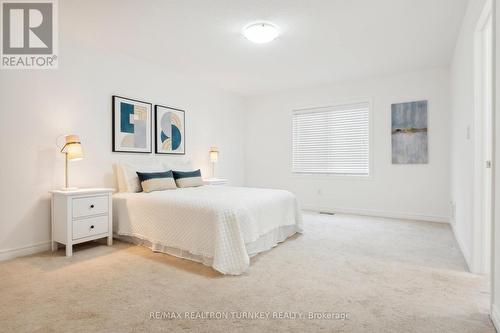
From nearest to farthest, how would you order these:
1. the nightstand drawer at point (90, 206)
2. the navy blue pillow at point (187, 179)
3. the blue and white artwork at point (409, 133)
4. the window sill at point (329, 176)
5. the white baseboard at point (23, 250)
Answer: the white baseboard at point (23, 250) < the nightstand drawer at point (90, 206) < the navy blue pillow at point (187, 179) < the blue and white artwork at point (409, 133) < the window sill at point (329, 176)

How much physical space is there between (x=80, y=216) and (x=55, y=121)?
1.16 m

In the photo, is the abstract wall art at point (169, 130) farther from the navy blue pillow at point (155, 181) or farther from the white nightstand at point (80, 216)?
the white nightstand at point (80, 216)

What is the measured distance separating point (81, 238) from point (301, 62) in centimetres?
370

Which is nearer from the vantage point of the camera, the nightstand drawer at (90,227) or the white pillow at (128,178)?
the nightstand drawer at (90,227)

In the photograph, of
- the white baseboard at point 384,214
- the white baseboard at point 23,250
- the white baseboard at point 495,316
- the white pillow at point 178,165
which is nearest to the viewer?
the white baseboard at point 495,316

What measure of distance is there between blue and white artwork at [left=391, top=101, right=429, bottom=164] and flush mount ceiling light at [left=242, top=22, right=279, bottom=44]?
9.14 ft

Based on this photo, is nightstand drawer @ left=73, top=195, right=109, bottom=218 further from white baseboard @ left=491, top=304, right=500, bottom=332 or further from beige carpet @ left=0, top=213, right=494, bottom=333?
white baseboard @ left=491, top=304, right=500, bottom=332

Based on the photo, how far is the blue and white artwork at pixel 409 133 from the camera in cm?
452

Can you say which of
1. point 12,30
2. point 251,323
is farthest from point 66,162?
point 251,323

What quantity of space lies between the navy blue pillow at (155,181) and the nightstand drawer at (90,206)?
50 centimetres

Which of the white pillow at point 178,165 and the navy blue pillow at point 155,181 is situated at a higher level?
the white pillow at point 178,165

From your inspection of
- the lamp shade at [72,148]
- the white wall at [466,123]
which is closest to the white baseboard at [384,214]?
the white wall at [466,123]

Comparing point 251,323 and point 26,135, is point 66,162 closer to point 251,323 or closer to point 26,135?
point 26,135

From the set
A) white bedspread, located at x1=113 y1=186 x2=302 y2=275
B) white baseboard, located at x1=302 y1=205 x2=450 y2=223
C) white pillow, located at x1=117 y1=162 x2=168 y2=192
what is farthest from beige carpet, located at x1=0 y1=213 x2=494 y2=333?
white baseboard, located at x1=302 y1=205 x2=450 y2=223
